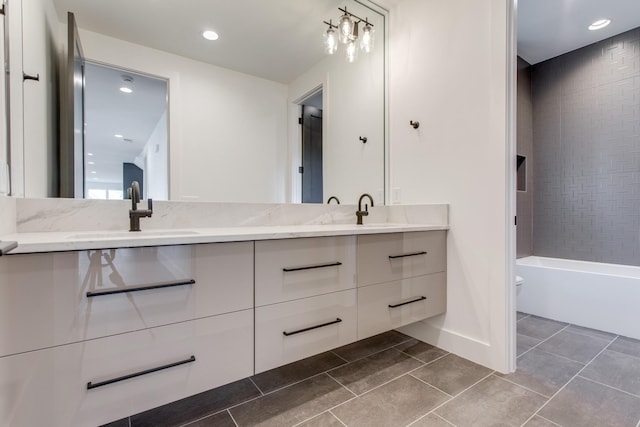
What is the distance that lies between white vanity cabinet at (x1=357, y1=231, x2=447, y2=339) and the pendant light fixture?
147 cm

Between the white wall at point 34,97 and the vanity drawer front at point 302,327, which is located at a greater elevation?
the white wall at point 34,97

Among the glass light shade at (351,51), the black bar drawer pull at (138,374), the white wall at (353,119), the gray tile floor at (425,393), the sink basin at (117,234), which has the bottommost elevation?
the gray tile floor at (425,393)

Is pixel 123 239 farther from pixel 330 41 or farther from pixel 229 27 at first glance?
pixel 330 41

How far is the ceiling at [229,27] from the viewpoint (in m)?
1.48

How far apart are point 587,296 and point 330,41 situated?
2785 millimetres

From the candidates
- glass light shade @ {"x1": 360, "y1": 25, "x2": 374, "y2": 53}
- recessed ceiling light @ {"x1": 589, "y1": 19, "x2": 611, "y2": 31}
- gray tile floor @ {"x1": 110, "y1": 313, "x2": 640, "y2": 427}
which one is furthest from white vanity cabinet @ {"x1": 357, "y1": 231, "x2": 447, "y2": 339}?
recessed ceiling light @ {"x1": 589, "y1": 19, "x2": 611, "y2": 31}

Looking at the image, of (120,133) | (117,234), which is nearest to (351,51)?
(120,133)

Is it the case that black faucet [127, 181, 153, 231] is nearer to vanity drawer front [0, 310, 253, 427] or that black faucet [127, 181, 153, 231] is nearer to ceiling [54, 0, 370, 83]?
vanity drawer front [0, 310, 253, 427]

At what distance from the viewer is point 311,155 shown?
2148 millimetres

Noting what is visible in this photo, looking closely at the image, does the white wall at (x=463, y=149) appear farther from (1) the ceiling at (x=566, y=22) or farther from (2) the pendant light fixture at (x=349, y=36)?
(1) the ceiling at (x=566, y=22)

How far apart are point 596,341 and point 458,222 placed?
4.46 feet

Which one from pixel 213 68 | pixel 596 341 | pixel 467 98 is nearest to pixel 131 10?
pixel 213 68

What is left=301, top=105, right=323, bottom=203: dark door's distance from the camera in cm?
211

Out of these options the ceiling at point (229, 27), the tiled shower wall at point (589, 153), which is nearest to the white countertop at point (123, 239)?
the ceiling at point (229, 27)
